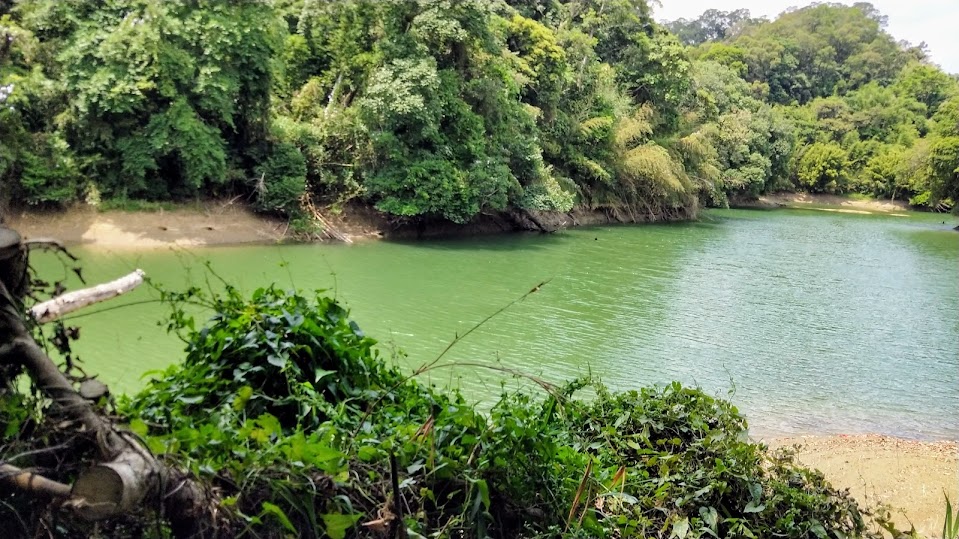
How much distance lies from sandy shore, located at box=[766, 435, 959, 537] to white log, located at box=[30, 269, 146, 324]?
547 cm

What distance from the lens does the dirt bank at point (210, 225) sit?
1404 cm

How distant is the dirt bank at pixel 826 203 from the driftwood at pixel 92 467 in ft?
139

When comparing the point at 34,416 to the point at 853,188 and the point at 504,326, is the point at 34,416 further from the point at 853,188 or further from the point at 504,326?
the point at 853,188

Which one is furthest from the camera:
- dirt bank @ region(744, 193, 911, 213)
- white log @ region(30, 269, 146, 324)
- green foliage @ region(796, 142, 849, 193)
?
green foliage @ region(796, 142, 849, 193)

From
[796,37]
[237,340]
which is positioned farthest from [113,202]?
[796,37]

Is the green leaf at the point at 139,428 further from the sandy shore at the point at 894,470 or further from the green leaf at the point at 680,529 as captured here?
the sandy shore at the point at 894,470

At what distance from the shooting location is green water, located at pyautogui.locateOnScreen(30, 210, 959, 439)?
8195mm

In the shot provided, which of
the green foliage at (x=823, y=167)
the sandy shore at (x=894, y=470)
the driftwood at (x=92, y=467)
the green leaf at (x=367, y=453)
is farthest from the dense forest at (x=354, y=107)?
the green leaf at (x=367, y=453)

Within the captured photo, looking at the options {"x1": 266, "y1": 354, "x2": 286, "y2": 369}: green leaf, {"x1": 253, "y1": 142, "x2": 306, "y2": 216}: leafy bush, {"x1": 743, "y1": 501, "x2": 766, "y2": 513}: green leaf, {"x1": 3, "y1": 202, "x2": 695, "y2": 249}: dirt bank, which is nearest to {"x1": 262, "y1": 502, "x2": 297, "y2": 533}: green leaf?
{"x1": 266, "y1": 354, "x2": 286, "y2": 369}: green leaf

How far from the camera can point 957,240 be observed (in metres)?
27.2

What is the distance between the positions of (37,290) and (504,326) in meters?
8.80

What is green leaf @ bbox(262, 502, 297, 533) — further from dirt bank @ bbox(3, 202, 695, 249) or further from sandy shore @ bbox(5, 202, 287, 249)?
sandy shore @ bbox(5, 202, 287, 249)

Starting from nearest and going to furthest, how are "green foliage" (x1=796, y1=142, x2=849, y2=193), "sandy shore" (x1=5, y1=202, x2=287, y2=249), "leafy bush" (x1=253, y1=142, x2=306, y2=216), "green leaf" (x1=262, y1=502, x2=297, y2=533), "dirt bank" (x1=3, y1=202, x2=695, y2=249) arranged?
"green leaf" (x1=262, y1=502, x2=297, y2=533), "sandy shore" (x1=5, y1=202, x2=287, y2=249), "dirt bank" (x1=3, y1=202, x2=695, y2=249), "leafy bush" (x1=253, y1=142, x2=306, y2=216), "green foliage" (x1=796, y1=142, x2=849, y2=193)

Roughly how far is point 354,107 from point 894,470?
14845 millimetres
